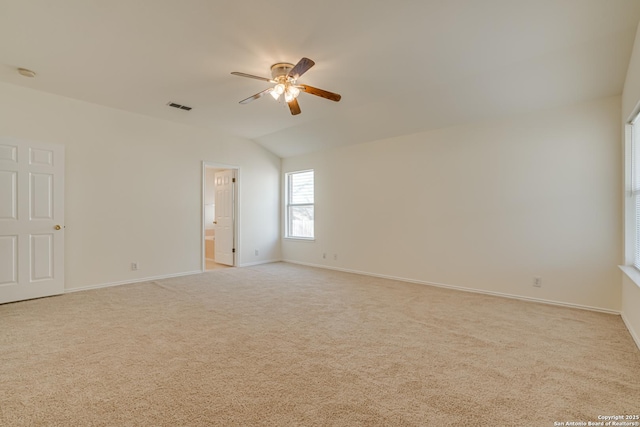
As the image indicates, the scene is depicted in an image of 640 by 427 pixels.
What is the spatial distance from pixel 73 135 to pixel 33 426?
160 inches

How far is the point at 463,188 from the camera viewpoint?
4.54 m

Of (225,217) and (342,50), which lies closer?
(342,50)

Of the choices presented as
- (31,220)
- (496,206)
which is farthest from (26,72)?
(496,206)

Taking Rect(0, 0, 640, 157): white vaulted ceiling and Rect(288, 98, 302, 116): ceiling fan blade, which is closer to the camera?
Rect(0, 0, 640, 157): white vaulted ceiling

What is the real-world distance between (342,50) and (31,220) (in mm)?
4419

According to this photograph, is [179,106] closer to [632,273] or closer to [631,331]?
[632,273]

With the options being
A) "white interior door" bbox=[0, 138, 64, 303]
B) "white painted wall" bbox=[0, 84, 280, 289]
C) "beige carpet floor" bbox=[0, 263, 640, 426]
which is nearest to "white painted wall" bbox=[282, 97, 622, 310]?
"beige carpet floor" bbox=[0, 263, 640, 426]

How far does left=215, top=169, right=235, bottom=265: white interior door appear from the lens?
648 centimetres

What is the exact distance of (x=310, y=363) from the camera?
2.28 metres

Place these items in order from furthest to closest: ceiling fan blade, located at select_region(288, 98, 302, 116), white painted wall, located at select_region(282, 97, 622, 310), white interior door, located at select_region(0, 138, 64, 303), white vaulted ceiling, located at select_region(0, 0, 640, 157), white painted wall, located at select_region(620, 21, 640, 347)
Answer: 1. white interior door, located at select_region(0, 138, 64, 303)
2. white painted wall, located at select_region(282, 97, 622, 310)
3. ceiling fan blade, located at select_region(288, 98, 302, 116)
4. white painted wall, located at select_region(620, 21, 640, 347)
5. white vaulted ceiling, located at select_region(0, 0, 640, 157)

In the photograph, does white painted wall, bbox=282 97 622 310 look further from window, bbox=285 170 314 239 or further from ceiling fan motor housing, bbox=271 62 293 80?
ceiling fan motor housing, bbox=271 62 293 80

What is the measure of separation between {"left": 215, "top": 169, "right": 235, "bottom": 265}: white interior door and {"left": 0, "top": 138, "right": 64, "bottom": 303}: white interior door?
2.83 m

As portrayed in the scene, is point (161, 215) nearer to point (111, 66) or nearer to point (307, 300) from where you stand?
point (111, 66)

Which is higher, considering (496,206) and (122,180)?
(122,180)
